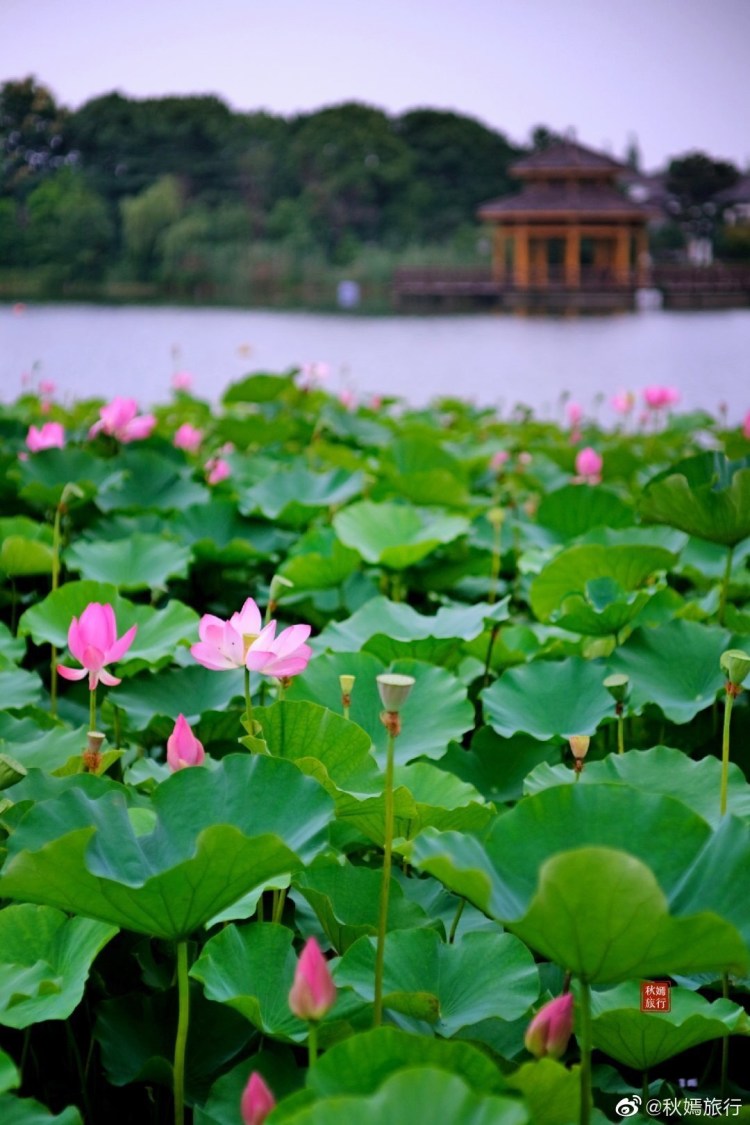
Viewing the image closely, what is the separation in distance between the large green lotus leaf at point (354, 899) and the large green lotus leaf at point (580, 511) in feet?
3.08

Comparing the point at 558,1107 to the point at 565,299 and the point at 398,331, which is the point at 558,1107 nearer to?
the point at 398,331

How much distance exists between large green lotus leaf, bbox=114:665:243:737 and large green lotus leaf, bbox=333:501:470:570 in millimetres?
338

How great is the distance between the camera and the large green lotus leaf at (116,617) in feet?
3.73

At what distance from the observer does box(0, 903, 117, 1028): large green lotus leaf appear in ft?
1.98

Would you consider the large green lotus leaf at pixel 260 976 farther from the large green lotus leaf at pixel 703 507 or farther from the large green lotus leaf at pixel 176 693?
the large green lotus leaf at pixel 703 507

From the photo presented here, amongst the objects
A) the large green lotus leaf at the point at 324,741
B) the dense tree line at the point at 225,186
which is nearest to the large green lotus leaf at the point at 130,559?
the large green lotus leaf at the point at 324,741

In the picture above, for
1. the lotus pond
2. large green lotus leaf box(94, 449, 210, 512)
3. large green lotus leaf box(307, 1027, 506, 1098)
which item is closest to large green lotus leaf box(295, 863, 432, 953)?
the lotus pond

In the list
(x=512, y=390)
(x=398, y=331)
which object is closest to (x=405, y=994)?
(x=512, y=390)

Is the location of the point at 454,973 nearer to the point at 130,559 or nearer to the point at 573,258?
the point at 130,559

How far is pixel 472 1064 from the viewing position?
496 mm

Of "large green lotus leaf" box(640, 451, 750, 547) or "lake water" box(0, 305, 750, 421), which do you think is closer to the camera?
"large green lotus leaf" box(640, 451, 750, 547)

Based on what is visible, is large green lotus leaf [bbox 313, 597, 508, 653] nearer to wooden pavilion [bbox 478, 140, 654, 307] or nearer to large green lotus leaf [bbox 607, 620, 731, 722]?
large green lotus leaf [bbox 607, 620, 731, 722]

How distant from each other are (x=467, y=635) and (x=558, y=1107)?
62 cm

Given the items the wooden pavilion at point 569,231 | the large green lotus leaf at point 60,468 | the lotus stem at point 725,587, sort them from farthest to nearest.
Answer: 1. the wooden pavilion at point 569,231
2. the large green lotus leaf at point 60,468
3. the lotus stem at point 725,587
